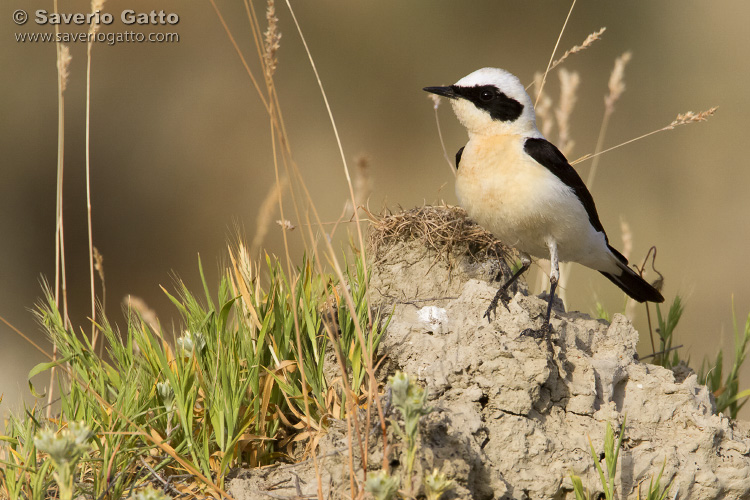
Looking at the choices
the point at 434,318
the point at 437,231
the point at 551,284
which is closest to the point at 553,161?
the point at 551,284

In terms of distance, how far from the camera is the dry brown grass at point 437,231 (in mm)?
4125

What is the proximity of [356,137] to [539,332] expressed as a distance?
21.3 ft

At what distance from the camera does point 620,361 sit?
12.3ft

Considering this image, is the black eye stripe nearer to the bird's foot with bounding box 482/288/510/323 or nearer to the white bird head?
the white bird head

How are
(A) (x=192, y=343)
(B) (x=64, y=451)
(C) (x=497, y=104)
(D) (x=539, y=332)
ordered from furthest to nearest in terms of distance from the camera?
(C) (x=497, y=104) < (D) (x=539, y=332) < (A) (x=192, y=343) < (B) (x=64, y=451)

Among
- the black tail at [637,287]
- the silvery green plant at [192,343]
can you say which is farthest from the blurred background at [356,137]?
the silvery green plant at [192,343]

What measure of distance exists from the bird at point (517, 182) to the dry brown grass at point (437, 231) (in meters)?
0.13

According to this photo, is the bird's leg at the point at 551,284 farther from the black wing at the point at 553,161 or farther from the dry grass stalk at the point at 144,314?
the dry grass stalk at the point at 144,314

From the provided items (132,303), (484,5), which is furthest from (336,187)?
(132,303)

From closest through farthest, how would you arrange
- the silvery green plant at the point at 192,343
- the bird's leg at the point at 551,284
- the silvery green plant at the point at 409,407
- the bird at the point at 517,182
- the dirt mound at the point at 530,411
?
the silvery green plant at the point at 409,407, the dirt mound at the point at 530,411, the silvery green plant at the point at 192,343, the bird's leg at the point at 551,284, the bird at the point at 517,182

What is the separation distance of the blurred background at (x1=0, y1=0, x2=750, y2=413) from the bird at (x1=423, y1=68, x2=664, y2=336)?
381cm

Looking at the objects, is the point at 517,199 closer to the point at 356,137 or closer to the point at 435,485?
the point at 435,485

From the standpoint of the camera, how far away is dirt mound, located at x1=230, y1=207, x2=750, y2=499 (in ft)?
9.91

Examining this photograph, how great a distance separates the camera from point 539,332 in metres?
3.55
